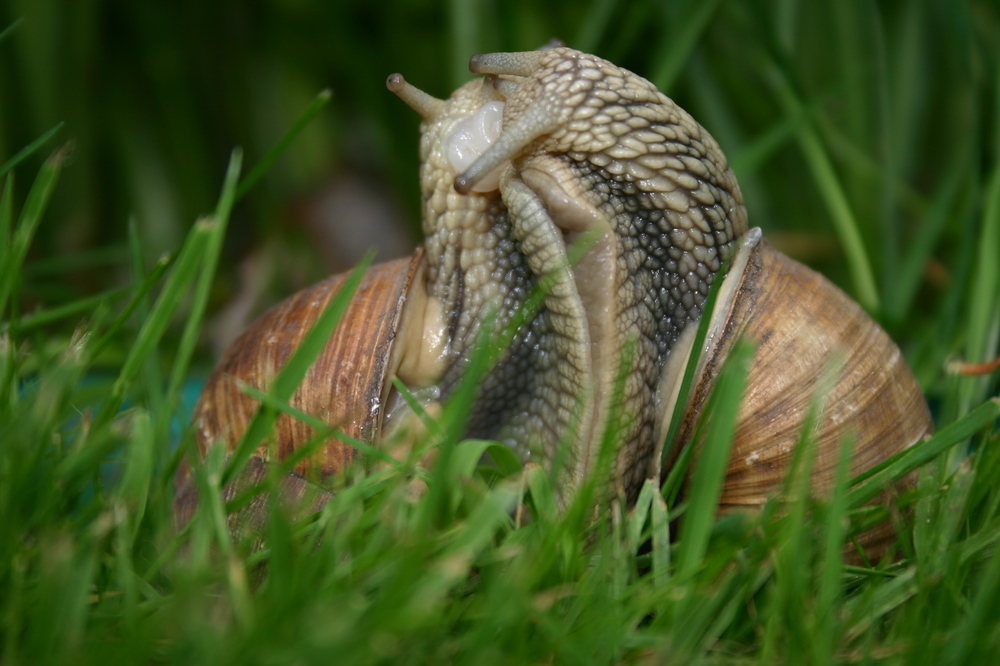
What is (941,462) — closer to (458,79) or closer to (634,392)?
(634,392)

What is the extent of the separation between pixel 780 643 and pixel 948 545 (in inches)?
10.5

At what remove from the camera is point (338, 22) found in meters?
2.24

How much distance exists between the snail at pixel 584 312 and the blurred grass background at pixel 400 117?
Result: 646 millimetres

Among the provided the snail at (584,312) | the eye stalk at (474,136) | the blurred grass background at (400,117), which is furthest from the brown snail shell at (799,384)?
the blurred grass background at (400,117)

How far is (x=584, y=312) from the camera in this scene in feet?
3.65

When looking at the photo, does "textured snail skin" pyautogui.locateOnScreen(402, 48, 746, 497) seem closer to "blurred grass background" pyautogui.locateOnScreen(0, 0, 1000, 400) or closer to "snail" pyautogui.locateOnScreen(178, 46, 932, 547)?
A: "snail" pyautogui.locateOnScreen(178, 46, 932, 547)

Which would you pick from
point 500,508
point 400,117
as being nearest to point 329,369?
point 500,508

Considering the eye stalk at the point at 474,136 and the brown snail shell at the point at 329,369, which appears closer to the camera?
the brown snail shell at the point at 329,369

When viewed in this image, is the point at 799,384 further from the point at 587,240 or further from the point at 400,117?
the point at 400,117

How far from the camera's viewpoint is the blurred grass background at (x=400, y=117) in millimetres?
1882

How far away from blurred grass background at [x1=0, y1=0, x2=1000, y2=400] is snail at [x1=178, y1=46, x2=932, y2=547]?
0.65 m

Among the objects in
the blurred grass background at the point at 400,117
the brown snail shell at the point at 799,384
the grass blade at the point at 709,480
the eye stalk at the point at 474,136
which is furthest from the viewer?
the blurred grass background at the point at 400,117

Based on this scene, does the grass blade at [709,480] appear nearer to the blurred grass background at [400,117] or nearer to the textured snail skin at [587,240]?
the textured snail skin at [587,240]

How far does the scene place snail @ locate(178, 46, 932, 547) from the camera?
1.08 metres
